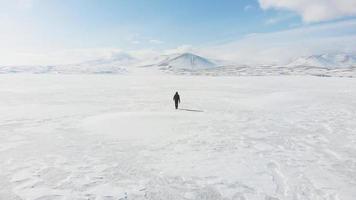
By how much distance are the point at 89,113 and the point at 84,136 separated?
21.7ft

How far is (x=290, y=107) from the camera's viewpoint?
869 inches

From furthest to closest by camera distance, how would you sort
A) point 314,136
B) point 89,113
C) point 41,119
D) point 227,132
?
point 89,113
point 41,119
point 227,132
point 314,136

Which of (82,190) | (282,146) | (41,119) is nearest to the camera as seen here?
(82,190)

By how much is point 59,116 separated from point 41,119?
1.24 metres

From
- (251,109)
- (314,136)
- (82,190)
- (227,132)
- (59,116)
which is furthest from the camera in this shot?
(251,109)

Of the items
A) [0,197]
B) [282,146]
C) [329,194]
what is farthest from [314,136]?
[0,197]

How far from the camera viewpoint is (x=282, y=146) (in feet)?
36.4

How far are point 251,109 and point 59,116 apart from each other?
1275 centimetres

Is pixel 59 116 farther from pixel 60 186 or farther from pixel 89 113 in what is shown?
pixel 60 186

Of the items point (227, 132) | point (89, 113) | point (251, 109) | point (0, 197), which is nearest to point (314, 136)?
point (227, 132)

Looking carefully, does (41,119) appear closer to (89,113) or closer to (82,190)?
(89,113)

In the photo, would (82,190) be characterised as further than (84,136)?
No

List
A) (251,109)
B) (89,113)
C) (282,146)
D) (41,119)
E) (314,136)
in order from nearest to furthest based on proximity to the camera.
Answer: (282,146) < (314,136) < (41,119) < (89,113) < (251,109)

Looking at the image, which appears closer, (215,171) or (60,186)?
(60,186)
